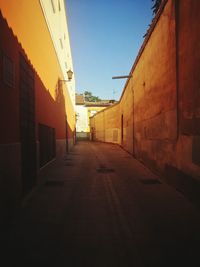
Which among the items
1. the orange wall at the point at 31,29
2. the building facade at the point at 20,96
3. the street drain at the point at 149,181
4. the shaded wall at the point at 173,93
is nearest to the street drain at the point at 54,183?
the building facade at the point at 20,96

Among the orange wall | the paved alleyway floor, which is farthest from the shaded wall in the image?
the orange wall

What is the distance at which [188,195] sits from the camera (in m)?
6.20

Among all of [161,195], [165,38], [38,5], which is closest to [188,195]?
[161,195]

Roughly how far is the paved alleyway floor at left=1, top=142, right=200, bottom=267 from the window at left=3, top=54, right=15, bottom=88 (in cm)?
286

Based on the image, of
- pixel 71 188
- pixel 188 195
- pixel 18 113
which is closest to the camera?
pixel 18 113

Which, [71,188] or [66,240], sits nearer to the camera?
[66,240]

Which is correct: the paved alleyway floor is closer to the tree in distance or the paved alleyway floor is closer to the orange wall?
the orange wall

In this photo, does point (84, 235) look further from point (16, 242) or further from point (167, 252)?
point (167, 252)

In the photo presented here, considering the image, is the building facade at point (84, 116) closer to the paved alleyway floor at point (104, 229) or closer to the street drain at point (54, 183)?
the street drain at point (54, 183)

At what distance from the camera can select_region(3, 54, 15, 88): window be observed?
4.74m

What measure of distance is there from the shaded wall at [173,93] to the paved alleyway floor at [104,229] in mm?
1161

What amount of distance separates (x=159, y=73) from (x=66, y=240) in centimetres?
728

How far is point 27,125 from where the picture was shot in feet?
22.2

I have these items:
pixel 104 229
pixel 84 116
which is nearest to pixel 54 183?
pixel 104 229
